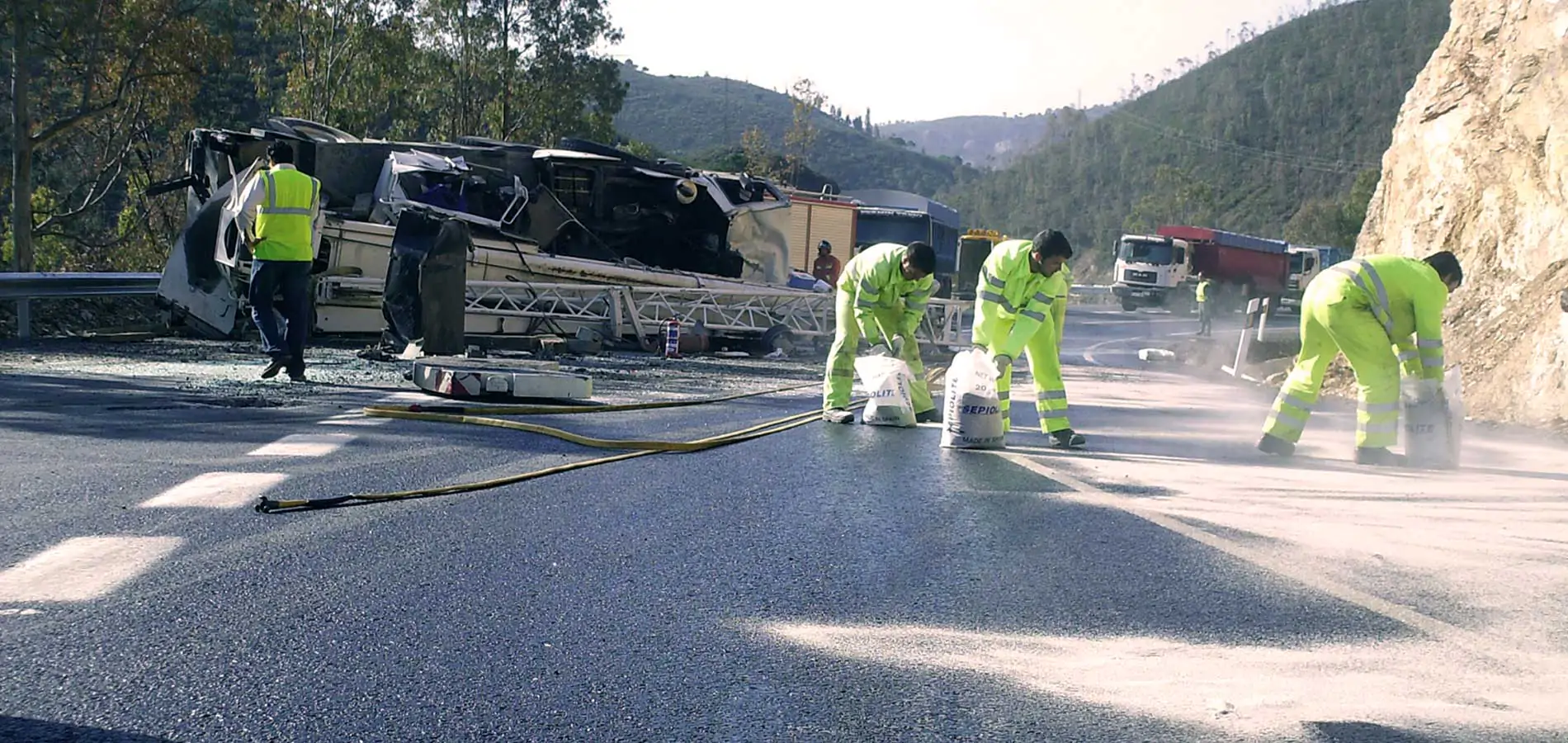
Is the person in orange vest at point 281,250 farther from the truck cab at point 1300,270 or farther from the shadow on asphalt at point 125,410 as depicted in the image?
the truck cab at point 1300,270

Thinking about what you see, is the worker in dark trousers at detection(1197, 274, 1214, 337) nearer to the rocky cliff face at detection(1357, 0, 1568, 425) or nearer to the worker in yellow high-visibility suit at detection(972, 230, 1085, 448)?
the rocky cliff face at detection(1357, 0, 1568, 425)

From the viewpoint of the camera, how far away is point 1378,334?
9.35m

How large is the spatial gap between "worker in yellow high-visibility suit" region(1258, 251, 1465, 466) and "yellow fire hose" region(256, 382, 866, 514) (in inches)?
136

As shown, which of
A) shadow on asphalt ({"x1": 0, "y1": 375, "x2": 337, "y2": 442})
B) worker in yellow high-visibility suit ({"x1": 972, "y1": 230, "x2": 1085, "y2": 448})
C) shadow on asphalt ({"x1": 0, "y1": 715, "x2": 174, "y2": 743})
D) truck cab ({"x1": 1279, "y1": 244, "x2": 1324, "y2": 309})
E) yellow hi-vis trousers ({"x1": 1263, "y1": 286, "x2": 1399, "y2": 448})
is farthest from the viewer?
truck cab ({"x1": 1279, "y1": 244, "x2": 1324, "y2": 309})

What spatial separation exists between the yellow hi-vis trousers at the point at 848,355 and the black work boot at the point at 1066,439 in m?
1.37

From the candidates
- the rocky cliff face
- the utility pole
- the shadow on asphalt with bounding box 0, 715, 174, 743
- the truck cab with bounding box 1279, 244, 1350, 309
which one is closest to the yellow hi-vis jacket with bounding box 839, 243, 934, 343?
the rocky cliff face

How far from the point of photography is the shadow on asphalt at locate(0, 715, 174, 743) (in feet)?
10.8

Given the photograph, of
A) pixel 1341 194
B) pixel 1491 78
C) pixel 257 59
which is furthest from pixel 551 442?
pixel 1341 194

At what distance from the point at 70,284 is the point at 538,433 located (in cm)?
978

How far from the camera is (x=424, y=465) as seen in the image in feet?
24.7

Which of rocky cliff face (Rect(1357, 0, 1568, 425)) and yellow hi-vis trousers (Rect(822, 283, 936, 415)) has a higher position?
rocky cliff face (Rect(1357, 0, 1568, 425))

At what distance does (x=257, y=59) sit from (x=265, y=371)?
40683 mm

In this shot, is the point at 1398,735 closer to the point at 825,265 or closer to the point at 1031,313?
the point at 1031,313

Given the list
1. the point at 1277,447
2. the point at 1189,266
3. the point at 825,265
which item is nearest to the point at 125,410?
the point at 1277,447
